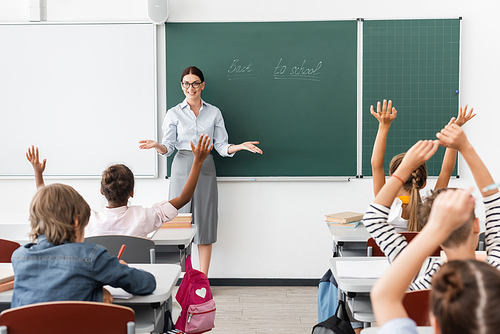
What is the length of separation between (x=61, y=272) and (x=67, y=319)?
16cm

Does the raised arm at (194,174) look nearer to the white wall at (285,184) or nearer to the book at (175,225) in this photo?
the book at (175,225)

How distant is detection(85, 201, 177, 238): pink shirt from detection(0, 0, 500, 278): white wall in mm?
1644

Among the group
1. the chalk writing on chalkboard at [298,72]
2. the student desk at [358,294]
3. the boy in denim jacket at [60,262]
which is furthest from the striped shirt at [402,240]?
the chalk writing on chalkboard at [298,72]

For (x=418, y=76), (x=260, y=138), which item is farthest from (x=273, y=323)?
(x=418, y=76)

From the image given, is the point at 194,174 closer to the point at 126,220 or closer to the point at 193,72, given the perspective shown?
the point at 126,220

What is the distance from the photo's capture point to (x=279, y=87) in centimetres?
402

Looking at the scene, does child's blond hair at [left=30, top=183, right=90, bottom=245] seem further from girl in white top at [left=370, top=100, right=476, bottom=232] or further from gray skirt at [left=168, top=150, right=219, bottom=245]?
gray skirt at [left=168, top=150, right=219, bottom=245]

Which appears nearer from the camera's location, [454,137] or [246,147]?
[454,137]

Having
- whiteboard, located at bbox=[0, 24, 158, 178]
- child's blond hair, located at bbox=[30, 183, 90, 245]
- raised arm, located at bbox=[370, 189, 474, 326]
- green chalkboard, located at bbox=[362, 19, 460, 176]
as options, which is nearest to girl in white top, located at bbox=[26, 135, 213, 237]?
child's blond hair, located at bbox=[30, 183, 90, 245]

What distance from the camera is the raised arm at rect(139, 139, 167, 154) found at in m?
3.58

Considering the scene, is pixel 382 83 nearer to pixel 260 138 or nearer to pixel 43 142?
Result: pixel 260 138

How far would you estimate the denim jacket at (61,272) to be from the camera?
143 cm

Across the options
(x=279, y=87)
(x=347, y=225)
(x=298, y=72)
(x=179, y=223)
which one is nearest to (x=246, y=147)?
(x=279, y=87)

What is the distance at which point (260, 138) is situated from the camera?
13.3ft
